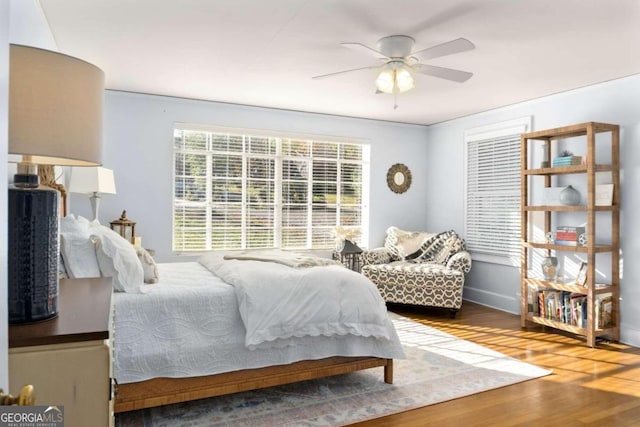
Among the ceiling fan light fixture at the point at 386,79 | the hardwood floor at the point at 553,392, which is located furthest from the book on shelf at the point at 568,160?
the ceiling fan light fixture at the point at 386,79

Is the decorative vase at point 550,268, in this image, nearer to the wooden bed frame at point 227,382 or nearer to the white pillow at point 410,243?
the white pillow at point 410,243

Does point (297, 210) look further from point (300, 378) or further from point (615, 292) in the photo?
point (615, 292)

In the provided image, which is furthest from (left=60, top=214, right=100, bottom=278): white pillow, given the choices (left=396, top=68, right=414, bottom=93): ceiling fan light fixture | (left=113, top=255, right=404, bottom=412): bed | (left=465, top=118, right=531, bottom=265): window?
(left=465, top=118, right=531, bottom=265): window

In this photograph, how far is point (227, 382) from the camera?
262 cm

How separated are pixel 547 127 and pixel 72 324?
198 inches

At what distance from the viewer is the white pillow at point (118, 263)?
2408 millimetres

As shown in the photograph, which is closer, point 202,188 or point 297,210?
point 202,188

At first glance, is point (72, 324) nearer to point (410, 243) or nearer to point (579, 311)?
point (579, 311)

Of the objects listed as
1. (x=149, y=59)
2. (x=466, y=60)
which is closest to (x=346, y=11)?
(x=466, y=60)

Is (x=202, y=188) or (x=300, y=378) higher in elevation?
(x=202, y=188)

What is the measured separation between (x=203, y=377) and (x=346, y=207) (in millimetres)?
4008

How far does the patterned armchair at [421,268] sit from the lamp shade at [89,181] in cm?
311

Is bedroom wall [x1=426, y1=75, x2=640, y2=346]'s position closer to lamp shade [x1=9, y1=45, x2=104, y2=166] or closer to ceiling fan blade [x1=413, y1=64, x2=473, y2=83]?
ceiling fan blade [x1=413, y1=64, x2=473, y2=83]

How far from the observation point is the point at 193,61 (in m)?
3.78
